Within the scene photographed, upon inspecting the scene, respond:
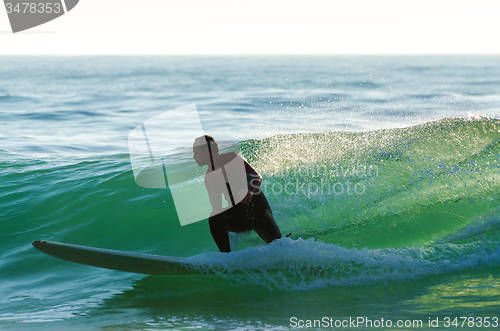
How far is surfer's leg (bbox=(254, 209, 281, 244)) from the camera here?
4734mm

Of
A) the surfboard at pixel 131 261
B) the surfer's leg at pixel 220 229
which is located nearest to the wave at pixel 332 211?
the surfer's leg at pixel 220 229

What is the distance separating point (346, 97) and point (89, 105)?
15.0 metres

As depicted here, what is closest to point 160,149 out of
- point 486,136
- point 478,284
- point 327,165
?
point 327,165

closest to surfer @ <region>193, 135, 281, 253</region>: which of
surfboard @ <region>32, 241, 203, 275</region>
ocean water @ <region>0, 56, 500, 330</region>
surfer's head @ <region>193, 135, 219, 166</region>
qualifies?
surfer's head @ <region>193, 135, 219, 166</region>

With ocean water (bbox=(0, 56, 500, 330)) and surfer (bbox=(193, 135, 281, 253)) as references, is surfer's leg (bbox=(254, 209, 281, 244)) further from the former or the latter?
ocean water (bbox=(0, 56, 500, 330))

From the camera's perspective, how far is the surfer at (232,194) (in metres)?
4.50

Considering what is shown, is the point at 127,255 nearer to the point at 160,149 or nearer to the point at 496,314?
the point at 496,314

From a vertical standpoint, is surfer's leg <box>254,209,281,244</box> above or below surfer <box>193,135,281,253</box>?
below

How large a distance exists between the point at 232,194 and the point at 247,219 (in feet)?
1.14

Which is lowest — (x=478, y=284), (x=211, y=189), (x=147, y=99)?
(x=478, y=284)

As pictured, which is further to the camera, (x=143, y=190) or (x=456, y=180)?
(x=143, y=190)

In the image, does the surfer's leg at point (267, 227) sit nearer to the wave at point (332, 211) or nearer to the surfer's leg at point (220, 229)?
the wave at point (332, 211)

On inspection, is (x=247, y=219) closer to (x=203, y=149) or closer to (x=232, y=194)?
(x=232, y=194)

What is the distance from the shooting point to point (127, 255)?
16.4 feet
